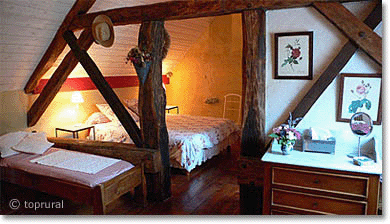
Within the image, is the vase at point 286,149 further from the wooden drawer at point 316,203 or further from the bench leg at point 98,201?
the bench leg at point 98,201

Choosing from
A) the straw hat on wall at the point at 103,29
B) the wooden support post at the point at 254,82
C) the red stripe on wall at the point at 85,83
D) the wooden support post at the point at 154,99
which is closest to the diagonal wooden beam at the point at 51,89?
the red stripe on wall at the point at 85,83

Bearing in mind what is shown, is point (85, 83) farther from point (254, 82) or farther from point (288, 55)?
point (288, 55)

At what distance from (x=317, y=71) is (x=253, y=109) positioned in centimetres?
59

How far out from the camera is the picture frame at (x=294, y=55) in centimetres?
250

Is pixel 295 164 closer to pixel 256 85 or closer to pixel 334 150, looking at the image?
pixel 334 150

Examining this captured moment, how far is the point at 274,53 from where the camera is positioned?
→ 262cm

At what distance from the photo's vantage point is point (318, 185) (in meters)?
2.22

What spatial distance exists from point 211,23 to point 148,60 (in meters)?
3.25

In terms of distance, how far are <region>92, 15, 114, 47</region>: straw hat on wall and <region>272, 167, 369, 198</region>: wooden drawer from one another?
2.26 m

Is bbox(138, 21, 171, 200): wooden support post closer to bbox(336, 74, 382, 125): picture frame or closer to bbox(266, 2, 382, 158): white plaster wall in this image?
bbox(266, 2, 382, 158): white plaster wall

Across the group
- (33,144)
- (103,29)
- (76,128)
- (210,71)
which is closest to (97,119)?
(76,128)

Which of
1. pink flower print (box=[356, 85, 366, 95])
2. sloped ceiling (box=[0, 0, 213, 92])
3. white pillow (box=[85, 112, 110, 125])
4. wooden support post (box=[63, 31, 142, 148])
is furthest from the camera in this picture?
white pillow (box=[85, 112, 110, 125])

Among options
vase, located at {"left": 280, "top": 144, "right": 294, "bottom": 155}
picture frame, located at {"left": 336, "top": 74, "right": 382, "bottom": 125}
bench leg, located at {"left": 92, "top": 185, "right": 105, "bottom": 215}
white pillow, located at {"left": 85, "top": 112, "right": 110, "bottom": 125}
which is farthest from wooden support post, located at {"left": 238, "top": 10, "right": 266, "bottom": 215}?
white pillow, located at {"left": 85, "top": 112, "right": 110, "bottom": 125}

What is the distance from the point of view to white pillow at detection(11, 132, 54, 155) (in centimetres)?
347
